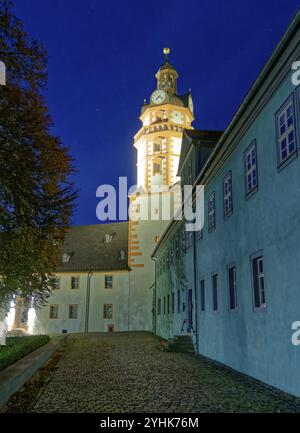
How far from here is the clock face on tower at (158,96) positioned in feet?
154

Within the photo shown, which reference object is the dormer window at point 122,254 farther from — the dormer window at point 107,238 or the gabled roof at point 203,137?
the gabled roof at point 203,137

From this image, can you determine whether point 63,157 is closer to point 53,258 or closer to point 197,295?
point 53,258

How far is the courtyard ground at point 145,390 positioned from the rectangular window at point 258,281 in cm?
201

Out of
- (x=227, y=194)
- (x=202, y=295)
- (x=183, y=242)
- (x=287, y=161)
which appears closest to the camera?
(x=287, y=161)

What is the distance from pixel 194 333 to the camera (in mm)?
19234

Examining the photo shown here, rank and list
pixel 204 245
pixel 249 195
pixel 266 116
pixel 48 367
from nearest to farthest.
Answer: pixel 266 116 < pixel 249 195 < pixel 48 367 < pixel 204 245

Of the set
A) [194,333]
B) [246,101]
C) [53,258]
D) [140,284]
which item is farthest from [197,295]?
[140,284]

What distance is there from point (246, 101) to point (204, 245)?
25.0 ft

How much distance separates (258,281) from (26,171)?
6878 millimetres

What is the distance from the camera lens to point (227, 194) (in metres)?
15.1

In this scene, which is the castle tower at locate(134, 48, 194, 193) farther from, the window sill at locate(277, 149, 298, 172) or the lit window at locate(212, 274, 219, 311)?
the window sill at locate(277, 149, 298, 172)

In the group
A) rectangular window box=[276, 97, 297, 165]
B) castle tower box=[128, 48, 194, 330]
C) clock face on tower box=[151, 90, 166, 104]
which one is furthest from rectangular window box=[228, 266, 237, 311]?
clock face on tower box=[151, 90, 166, 104]

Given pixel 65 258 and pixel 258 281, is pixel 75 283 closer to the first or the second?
pixel 65 258

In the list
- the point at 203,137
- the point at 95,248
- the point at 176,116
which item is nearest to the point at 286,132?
the point at 203,137
